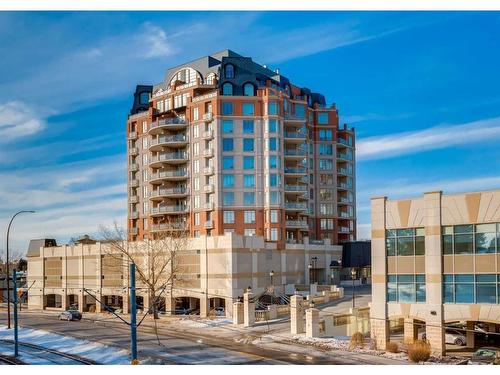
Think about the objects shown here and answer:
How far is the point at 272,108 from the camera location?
5694 cm

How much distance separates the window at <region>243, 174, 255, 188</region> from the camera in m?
56.2

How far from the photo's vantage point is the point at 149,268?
4522cm

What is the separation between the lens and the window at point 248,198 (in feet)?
185

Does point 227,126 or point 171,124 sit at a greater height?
point 171,124

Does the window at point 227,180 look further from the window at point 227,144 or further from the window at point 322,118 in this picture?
the window at point 322,118

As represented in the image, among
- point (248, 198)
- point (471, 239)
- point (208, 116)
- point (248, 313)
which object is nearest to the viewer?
point (471, 239)

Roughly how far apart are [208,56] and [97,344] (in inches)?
1369

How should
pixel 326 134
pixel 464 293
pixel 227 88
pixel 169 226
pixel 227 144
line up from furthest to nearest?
pixel 326 134 → pixel 169 226 → pixel 227 88 → pixel 227 144 → pixel 464 293

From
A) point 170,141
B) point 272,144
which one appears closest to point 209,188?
point 170,141

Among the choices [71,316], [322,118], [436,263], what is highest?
[322,118]

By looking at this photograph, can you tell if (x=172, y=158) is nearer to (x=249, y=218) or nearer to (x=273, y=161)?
(x=249, y=218)

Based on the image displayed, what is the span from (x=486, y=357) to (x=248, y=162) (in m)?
32.9

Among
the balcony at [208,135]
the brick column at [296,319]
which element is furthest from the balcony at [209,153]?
the brick column at [296,319]
